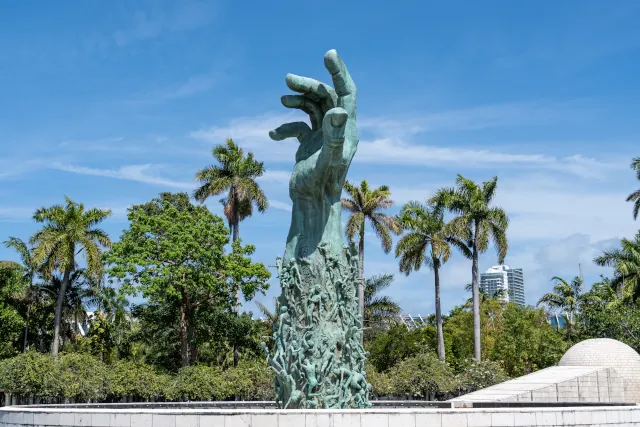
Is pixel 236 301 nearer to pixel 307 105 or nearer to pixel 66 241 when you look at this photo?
pixel 66 241

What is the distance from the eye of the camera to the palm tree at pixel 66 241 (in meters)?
35.8

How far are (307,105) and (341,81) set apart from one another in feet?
3.37

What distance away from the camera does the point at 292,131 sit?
49.5 feet

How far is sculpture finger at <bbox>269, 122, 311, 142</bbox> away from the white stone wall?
630 centimetres

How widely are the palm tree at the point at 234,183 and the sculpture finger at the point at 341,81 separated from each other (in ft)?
79.5

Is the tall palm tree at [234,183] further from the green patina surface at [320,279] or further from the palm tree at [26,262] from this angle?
the green patina surface at [320,279]

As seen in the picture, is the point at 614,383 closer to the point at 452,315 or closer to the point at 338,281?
the point at 338,281

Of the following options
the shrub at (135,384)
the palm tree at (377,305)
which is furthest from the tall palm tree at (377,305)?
the shrub at (135,384)

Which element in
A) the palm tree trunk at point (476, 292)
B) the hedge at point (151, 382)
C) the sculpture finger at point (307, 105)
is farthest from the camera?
the palm tree trunk at point (476, 292)

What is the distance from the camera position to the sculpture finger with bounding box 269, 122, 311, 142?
591 inches

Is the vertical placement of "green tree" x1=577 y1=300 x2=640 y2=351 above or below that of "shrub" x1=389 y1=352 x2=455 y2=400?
above

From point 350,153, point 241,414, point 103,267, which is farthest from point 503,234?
point 241,414

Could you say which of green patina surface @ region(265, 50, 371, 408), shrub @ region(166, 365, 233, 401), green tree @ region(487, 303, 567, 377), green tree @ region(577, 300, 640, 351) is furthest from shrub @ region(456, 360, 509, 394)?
green patina surface @ region(265, 50, 371, 408)

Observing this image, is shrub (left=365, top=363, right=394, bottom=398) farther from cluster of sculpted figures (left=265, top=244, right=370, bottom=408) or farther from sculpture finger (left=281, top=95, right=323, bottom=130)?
sculpture finger (left=281, top=95, right=323, bottom=130)
